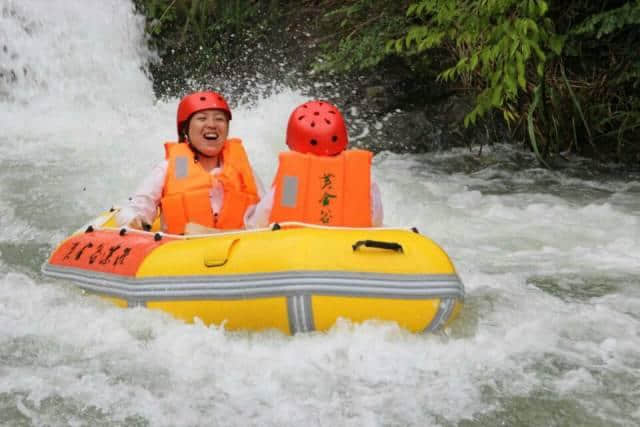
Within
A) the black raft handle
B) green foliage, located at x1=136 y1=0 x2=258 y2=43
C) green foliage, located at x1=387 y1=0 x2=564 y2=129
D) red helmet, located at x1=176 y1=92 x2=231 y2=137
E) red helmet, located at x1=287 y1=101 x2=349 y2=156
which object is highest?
green foliage, located at x1=136 y1=0 x2=258 y2=43

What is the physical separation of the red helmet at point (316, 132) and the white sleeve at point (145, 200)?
0.81 m

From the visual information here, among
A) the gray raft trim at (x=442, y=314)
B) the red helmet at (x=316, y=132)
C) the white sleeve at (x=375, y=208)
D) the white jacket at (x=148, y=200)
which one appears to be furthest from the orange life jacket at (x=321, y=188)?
the gray raft trim at (x=442, y=314)

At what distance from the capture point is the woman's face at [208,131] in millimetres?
4406

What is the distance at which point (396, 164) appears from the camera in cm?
802

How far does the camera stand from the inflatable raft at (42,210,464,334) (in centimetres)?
350

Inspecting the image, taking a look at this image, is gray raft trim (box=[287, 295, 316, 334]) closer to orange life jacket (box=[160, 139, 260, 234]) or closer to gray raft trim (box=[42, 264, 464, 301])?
gray raft trim (box=[42, 264, 464, 301])

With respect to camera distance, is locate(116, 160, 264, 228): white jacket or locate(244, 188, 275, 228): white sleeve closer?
locate(244, 188, 275, 228): white sleeve

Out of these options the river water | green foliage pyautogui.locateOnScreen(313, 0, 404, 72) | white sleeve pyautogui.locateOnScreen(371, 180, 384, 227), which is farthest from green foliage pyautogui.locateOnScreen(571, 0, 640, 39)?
white sleeve pyautogui.locateOnScreen(371, 180, 384, 227)

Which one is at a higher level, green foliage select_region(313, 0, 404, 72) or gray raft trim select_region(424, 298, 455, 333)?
green foliage select_region(313, 0, 404, 72)

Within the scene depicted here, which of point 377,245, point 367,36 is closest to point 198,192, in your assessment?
point 377,245

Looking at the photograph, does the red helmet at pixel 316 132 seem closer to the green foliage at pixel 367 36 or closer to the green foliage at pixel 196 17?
the green foliage at pixel 367 36

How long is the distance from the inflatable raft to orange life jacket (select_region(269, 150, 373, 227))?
0.45 ft

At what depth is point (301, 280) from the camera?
11.4ft

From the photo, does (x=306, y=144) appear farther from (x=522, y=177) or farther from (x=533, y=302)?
(x=522, y=177)
